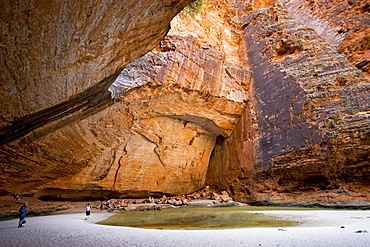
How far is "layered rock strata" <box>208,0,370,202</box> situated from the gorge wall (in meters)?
0.05

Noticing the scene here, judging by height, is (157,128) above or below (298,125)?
above

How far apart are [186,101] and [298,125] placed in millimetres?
5582

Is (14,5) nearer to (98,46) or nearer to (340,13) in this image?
(98,46)

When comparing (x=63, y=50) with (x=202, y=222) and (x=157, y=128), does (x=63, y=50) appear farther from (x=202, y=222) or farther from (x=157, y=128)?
(x=157, y=128)

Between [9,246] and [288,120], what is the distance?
10796mm

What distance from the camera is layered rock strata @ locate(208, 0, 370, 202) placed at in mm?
8734

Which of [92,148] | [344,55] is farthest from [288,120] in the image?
[92,148]

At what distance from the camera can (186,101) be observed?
457 inches

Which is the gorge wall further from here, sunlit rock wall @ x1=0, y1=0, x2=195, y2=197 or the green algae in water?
the green algae in water

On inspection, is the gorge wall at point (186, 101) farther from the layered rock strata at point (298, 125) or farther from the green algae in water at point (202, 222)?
the green algae in water at point (202, 222)

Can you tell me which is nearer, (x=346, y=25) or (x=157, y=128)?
(x=346, y=25)

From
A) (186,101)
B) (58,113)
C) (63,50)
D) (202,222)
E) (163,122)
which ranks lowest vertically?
(202,222)

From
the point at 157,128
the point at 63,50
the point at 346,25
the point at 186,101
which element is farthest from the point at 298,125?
the point at 63,50

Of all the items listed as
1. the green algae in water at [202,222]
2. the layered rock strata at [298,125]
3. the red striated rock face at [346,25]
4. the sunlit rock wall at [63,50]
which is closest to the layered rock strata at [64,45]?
the sunlit rock wall at [63,50]
